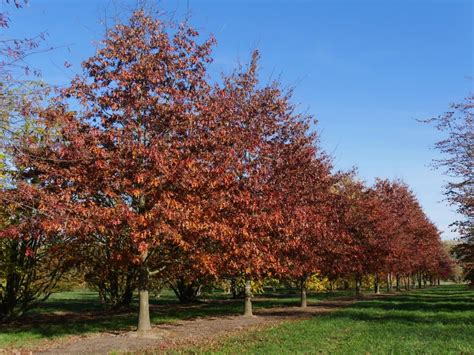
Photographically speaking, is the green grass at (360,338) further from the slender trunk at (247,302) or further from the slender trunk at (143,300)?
the slender trunk at (247,302)

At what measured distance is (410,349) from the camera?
10234mm

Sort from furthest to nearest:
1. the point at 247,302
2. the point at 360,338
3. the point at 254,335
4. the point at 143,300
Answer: the point at 247,302
the point at 143,300
the point at 254,335
the point at 360,338

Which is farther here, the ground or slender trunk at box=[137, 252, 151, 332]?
slender trunk at box=[137, 252, 151, 332]

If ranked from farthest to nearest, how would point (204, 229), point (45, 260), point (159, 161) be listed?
point (45, 260), point (204, 229), point (159, 161)

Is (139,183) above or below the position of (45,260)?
above

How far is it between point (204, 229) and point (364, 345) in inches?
203

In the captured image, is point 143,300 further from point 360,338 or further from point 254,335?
point 360,338

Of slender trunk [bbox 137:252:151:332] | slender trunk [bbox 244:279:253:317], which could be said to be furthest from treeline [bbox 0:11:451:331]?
slender trunk [bbox 244:279:253:317]

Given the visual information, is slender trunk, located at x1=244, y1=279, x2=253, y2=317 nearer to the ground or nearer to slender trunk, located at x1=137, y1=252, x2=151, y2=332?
the ground

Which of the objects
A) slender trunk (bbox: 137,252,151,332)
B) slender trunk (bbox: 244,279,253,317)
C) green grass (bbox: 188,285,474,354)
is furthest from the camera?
slender trunk (bbox: 244,279,253,317)

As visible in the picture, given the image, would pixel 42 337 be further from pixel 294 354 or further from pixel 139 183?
pixel 294 354

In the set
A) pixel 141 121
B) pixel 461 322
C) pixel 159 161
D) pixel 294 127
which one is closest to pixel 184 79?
pixel 141 121

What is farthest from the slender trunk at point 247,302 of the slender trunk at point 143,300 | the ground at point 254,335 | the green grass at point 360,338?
the slender trunk at point 143,300

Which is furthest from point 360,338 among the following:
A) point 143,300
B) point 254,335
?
point 143,300
